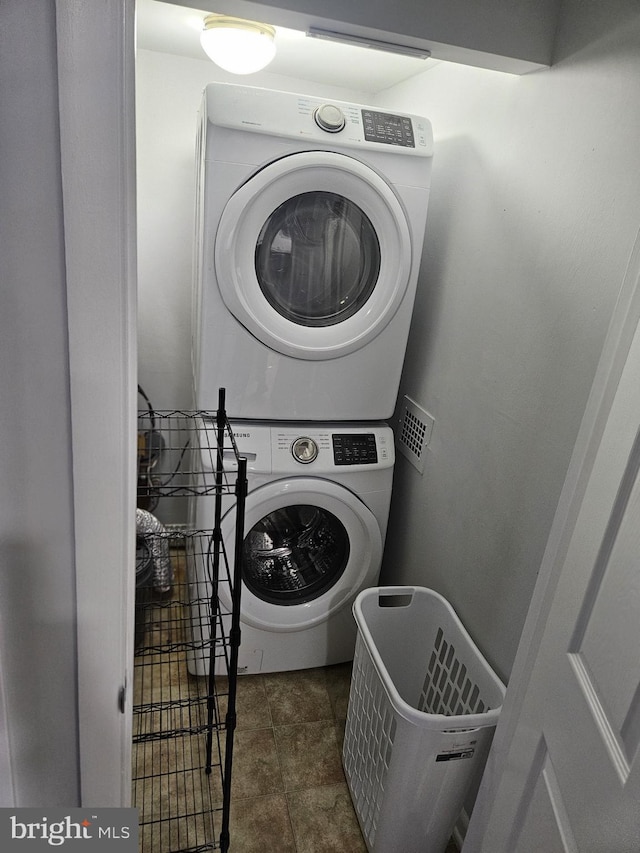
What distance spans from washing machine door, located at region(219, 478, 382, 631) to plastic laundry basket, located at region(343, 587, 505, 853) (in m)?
0.28

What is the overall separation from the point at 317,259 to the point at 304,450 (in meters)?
0.58

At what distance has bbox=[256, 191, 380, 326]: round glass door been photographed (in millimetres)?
1706

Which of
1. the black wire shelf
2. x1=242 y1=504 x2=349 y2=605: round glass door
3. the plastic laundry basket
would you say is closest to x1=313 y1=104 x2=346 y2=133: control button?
the black wire shelf

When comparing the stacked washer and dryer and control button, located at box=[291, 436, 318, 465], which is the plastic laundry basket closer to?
the stacked washer and dryer

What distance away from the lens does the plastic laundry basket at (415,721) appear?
4.25ft

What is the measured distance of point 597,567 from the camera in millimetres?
862

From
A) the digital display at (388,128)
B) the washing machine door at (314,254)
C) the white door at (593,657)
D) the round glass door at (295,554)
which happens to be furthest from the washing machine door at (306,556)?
the digital display at (388,128)

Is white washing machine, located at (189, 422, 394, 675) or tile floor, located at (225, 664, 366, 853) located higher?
white washing machine, located at (189, 422, 394, 675)

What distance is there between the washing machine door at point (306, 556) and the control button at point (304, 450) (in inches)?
3.0

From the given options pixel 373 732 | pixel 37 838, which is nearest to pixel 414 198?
pixel 373 732

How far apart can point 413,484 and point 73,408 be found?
1438mm

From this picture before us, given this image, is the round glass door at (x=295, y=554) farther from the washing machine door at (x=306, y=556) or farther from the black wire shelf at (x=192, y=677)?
the black wire shelf at (x=192, y=677)

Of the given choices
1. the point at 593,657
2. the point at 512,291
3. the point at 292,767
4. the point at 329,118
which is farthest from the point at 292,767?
the point at 329,118

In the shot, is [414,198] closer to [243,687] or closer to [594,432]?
[594,432]
